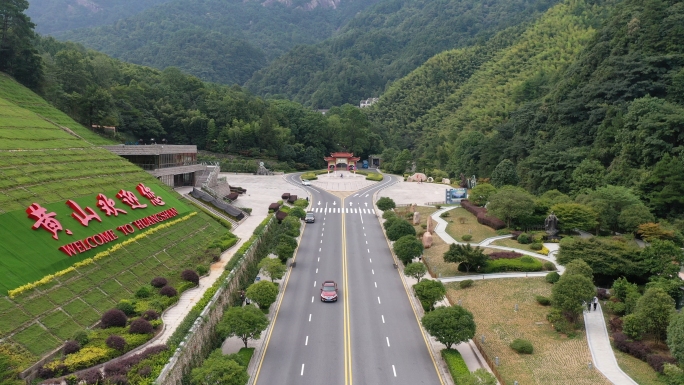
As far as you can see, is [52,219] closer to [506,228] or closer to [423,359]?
[423,359]

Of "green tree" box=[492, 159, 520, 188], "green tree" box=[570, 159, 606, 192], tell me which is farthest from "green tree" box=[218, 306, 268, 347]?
"green tree" box=[492, 159, 520, 188]

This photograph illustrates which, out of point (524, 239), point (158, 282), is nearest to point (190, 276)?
point (158, 282)

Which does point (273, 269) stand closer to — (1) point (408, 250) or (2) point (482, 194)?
(1) point (408, 250)

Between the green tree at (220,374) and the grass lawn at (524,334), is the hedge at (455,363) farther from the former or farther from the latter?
the green tree at (220,374)

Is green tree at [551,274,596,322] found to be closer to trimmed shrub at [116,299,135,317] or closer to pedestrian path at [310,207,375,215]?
trimmed shrub at [116,299,135,317]

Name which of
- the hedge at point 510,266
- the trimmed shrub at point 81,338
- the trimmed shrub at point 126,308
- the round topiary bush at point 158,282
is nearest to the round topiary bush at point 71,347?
the trimmed shrub at point 81,338

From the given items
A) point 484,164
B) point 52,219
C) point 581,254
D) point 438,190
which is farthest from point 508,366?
point 484,164
